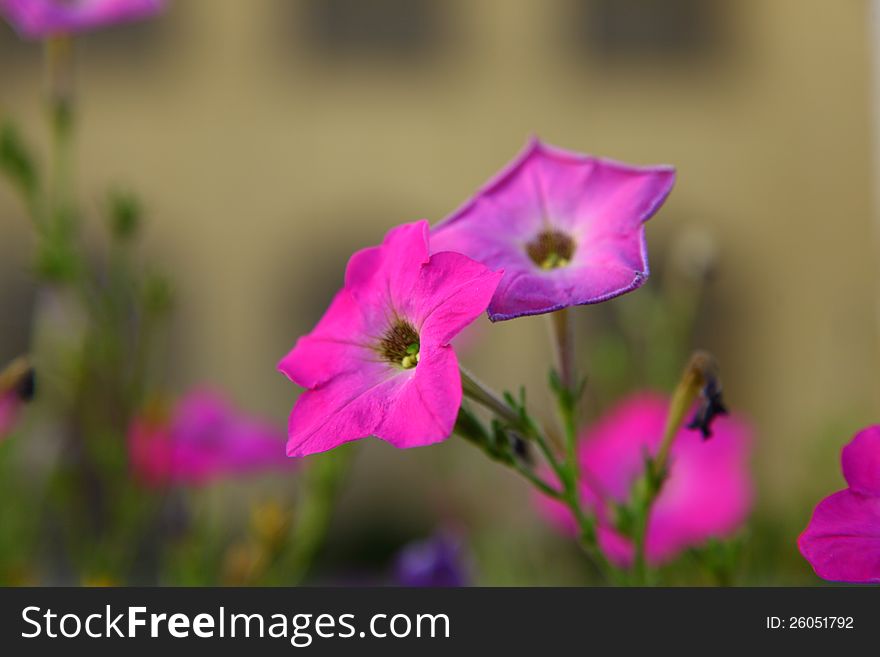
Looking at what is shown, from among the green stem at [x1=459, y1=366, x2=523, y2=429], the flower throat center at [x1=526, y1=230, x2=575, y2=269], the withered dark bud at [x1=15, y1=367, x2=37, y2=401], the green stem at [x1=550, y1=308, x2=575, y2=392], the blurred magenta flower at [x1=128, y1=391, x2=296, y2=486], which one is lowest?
the green stem at [x1=459, y1=366, x2=523, y2=429]

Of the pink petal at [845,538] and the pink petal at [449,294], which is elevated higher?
the pink petal at [449,294]

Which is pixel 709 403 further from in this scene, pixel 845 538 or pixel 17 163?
pixel 17 163

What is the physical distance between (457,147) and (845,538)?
766cm

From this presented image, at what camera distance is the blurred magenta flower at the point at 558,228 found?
22.0 inches

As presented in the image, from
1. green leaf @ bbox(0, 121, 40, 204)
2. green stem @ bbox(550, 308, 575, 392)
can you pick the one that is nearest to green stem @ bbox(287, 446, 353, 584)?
green stem @ bbox(550, 308, 575, 392)

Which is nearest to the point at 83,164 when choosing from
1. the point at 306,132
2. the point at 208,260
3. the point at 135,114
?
the point at 135,114

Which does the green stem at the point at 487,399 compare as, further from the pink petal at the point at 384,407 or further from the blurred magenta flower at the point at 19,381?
the blurred magenta flower at the point at 19,381

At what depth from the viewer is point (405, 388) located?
53 cm

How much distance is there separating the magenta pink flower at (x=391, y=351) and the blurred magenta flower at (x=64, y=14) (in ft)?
1.83

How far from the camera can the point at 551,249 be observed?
663 mm

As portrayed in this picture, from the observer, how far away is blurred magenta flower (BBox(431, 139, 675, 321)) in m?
0.56

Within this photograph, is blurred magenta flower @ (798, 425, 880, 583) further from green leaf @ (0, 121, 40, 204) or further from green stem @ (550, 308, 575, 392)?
green leaf @ (0, 121, 40, 204)

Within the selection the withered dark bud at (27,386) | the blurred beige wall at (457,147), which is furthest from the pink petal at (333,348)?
the blurred beige wall at (457,147)

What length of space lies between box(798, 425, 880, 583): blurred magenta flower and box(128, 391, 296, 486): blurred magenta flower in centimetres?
65
